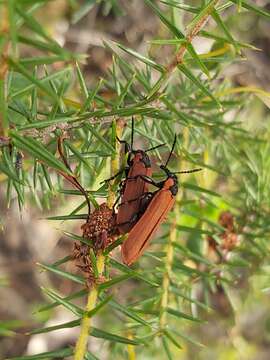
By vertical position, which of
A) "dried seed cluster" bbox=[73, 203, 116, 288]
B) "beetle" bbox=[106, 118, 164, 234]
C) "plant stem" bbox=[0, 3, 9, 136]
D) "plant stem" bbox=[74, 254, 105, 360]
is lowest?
"plant stem" bbox=[74, 254, 105, 360]

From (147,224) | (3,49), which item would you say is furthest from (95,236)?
(3,49)

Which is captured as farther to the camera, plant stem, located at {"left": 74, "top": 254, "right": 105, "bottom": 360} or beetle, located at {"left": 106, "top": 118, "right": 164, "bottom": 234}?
beetle, located at {"left": 106, "top": 118, "right": 164, "bottom": 234}

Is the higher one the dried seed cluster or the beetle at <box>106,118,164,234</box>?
the beetle at <box>106,118,164,234</box>

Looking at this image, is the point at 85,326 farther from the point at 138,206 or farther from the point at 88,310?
the point at 138,206

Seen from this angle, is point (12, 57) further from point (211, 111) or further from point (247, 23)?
point (247, 23)

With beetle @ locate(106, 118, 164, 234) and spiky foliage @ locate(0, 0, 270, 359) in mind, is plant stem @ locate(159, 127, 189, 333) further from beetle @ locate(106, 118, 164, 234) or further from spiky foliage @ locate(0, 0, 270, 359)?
beetle @ locate(106, 118, 164, 234)

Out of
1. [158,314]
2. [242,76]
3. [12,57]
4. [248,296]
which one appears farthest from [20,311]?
[12,57]

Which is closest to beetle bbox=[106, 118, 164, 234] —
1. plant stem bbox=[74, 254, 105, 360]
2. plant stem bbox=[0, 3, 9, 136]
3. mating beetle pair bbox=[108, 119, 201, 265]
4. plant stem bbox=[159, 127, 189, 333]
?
mating beetle pair bbox=[108, 119, 201, 265]

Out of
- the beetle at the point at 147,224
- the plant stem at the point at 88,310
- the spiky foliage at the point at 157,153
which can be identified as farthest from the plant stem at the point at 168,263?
the plant stem at the point at 88,310
